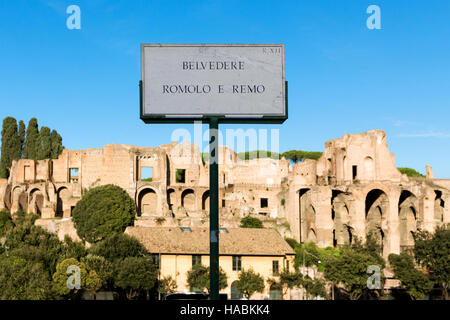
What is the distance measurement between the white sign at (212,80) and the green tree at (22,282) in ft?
54.3

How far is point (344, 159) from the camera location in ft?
152

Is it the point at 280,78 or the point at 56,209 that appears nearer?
the point at 280,78

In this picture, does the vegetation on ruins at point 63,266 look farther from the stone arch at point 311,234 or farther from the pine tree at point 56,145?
the pine tree at point 56,145

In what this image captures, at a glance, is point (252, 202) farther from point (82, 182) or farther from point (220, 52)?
point (220, 52)

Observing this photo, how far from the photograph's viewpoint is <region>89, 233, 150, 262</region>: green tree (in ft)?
95.7

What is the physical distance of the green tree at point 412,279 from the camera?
A: 29031mm

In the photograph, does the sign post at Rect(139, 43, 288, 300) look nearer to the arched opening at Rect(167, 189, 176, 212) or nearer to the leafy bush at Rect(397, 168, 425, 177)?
the arched opening at Rect(167, 189, 176, 212)

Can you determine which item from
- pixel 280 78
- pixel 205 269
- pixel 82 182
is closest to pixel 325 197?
pixel 205 269

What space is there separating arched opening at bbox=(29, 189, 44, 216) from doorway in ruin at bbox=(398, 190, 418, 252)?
40.6 metres

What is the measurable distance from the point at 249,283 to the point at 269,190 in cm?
2395

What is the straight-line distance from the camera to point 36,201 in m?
53.0

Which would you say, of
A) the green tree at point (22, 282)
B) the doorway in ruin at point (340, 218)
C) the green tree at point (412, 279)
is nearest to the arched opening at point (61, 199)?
the green tree at point (22, 282)

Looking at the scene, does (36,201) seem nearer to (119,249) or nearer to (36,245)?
(36,245)
